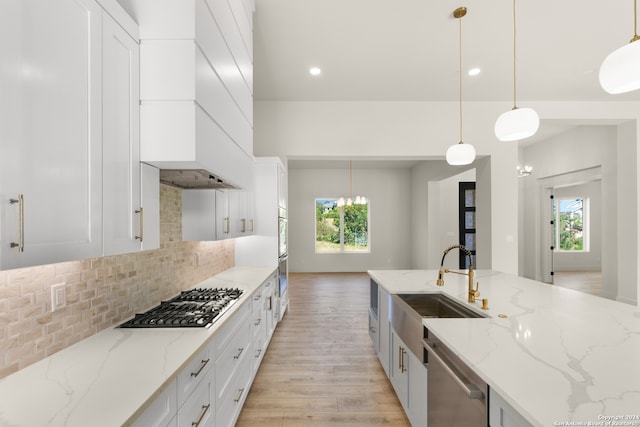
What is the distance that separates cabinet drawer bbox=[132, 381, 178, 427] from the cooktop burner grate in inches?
17.7

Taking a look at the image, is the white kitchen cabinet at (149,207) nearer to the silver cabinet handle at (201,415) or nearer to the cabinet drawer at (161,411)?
the cabinet drawer at (161,411)

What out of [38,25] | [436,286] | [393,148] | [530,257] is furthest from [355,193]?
[38,25]

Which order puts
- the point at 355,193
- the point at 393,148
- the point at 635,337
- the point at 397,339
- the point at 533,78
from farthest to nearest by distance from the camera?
the point at 355,193 < the point at 393,148 < the point at 533,78 < the point at 397,339 < the point at 635,337

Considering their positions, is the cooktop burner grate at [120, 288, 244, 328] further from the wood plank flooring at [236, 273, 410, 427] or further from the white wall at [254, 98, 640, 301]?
the white wall at [254, 98, 640, 301]

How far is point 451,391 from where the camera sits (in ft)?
4.33

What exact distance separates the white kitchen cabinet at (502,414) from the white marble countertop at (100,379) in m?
1.18

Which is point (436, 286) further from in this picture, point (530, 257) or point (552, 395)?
point (530, 257)

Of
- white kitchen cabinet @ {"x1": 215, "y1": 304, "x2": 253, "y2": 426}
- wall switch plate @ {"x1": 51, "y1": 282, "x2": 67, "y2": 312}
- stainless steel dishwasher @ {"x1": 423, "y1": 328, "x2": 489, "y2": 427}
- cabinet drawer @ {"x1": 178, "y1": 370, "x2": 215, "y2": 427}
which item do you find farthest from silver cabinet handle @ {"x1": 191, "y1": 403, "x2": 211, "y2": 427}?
stainless steel dishwasher @ {"x1": 423, "y1": 328, "x2": 489, "y2": 427}

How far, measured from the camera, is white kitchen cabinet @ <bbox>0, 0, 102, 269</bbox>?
78 cm

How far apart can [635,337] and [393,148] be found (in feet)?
12.3

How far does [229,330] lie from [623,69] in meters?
2.49

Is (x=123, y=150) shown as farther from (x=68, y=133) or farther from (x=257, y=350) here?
(x=257, y=350)

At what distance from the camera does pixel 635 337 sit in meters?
1.34

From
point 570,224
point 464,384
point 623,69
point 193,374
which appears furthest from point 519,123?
point 570,224
